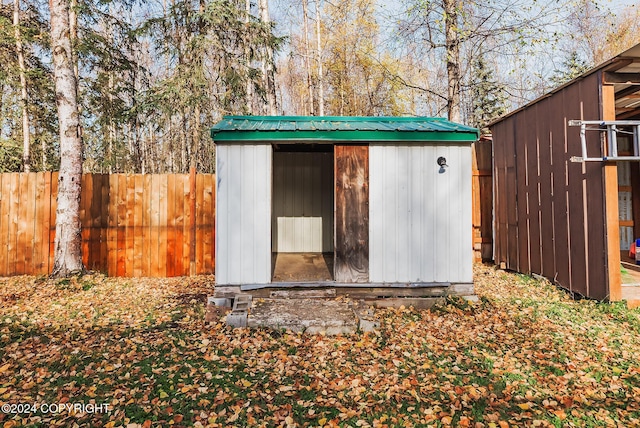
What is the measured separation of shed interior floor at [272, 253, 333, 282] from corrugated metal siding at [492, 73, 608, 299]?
364 centimetres

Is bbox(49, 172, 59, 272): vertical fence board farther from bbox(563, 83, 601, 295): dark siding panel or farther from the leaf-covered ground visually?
bbox(563, 83, 601, 295): dark siding panel

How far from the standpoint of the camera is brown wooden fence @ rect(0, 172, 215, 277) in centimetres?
643

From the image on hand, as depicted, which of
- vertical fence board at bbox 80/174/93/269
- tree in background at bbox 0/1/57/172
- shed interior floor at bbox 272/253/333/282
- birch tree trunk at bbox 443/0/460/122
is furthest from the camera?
tree in background at bbox 0/1/57/172

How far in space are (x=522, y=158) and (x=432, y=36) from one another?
5.22m

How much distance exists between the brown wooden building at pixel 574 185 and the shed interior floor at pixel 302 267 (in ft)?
12.0

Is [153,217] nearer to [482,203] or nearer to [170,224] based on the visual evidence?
[170,224]

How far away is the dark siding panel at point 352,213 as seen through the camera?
16.7 ft

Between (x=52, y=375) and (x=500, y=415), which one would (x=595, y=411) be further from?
(x=52, y=375)

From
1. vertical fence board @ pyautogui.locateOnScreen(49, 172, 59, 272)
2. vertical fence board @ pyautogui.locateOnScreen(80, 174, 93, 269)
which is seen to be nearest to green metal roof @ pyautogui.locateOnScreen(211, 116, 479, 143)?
vertical fence board @ pyautogui.locateOnScreen(80, 174, 93, 269)

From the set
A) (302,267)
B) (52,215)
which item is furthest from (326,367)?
(52,215)

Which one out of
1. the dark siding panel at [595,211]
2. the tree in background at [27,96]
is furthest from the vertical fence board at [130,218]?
the dark siding panel at [595,211]

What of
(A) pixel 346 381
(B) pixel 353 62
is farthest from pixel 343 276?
(B) pixel 353 62

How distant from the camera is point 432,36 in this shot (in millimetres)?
10102

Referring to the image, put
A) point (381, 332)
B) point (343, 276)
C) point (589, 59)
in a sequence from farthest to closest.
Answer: point (589, 59) → point (343, 276) → point (381, 332)
